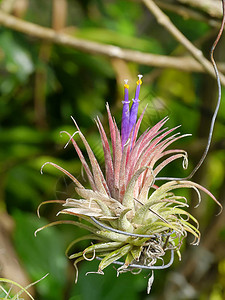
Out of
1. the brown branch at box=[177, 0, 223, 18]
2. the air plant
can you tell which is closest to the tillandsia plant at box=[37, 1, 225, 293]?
the air plant

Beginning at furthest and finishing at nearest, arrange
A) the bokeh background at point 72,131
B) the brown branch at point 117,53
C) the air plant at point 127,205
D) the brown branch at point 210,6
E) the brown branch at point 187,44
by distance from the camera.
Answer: the bokeh background at point 72,131 → the brown branch at point 117,53 → the brown branch at point 210,6 → the brown branch at point 187,44 → the air plant at point 127,205

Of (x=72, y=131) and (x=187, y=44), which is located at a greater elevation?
(x=187, y=44)

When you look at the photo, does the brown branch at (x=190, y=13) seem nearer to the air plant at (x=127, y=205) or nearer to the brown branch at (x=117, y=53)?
the brown branch at (x=117, y=53)

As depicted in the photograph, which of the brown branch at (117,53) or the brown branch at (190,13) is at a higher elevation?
the brown branch at (190,13)

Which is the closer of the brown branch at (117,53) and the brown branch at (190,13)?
the brown branch at (190,13)

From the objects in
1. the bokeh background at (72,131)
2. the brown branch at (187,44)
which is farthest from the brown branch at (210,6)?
the bokeh background at (72,131)

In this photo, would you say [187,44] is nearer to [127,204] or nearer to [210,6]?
[210,6]

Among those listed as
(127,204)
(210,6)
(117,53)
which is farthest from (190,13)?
(127,204)

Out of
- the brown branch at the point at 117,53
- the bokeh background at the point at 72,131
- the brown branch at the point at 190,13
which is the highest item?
the brown branch at the point at 190,13

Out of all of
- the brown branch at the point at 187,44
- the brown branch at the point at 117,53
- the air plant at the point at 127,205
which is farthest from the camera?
the brown branch at the point at 117,53

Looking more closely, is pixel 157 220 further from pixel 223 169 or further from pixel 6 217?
pixel 223 169
